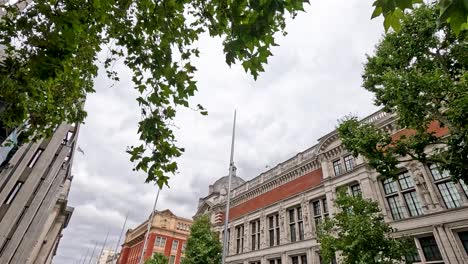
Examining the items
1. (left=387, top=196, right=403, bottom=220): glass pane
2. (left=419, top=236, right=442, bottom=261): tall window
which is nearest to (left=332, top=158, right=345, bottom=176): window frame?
(left=387, top=196, right=403, bottom=220): glass pane

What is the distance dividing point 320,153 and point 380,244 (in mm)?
9546

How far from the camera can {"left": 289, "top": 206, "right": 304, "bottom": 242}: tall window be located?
1934 centimetres

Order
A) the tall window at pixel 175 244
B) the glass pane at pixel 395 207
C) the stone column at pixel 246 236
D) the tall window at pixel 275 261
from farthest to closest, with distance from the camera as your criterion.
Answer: the tall window at pixel 175 244
the stone column at pixel 246 236
the tall window at pixel 275 261
the glass pane at pixel 395 207

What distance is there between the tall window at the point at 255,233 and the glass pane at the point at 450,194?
1508cm

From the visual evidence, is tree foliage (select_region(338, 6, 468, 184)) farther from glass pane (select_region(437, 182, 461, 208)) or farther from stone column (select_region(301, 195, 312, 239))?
stone column (select_region(301, 195, 312, 239))

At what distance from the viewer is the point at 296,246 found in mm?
18625

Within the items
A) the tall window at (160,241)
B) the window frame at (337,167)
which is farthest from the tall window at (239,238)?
the tall window at (160,241)

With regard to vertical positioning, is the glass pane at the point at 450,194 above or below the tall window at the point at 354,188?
below

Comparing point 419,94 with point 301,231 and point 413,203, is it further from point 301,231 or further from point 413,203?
point 301,231

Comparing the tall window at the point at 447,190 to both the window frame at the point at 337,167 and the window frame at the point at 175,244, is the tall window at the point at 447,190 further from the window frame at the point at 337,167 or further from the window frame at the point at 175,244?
the window frame at the point at 175,244

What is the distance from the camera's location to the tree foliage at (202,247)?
21828 mm

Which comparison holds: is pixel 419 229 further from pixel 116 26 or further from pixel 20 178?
pixel 20 178

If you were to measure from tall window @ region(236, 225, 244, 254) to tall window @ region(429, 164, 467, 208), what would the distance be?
57.8 feet

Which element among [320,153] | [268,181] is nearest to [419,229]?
[320,153]
